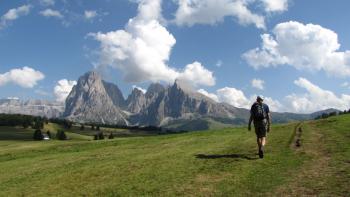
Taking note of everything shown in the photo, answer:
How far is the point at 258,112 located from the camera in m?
28.8

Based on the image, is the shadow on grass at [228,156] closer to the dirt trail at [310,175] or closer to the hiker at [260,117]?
the hiker at [260,117]

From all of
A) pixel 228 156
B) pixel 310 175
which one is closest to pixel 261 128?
pixel 228 156

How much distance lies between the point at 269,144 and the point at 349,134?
7.50 m

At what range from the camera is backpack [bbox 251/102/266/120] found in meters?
28.7

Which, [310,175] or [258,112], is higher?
[258,112]

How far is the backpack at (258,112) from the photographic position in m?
28.7

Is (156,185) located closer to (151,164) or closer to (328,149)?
(151,164)

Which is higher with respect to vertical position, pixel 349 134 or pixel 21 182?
pixel 349 134

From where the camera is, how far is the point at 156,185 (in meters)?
20.5

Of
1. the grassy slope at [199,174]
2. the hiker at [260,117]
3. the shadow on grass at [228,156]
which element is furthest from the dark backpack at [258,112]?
the shadow on grass at [228,156]

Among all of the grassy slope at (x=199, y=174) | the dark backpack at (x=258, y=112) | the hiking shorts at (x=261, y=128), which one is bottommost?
the grassy slope at (x=199, y=174)

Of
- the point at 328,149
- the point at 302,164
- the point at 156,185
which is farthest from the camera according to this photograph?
the point at 328,149

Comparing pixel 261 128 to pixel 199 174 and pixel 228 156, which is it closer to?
pixel 228 156

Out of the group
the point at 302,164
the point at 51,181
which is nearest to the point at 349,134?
the point at 302,164
